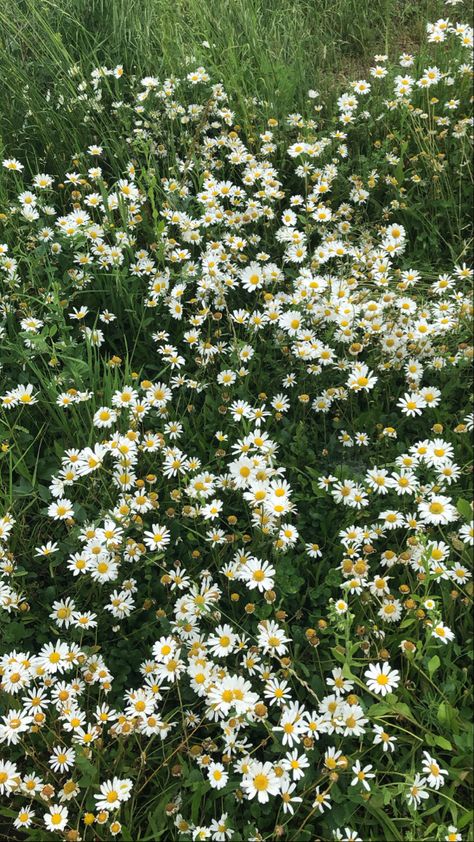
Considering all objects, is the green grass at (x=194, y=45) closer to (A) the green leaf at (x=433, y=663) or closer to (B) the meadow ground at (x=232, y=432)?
(B) the meadow ground at (x=232, y=432)

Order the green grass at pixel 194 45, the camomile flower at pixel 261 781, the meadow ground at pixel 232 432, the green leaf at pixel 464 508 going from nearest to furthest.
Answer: the camomile flower at pixel 261 781 → the meadow ground at pixel 232 432 → the green leaf at pixel 464 508 → the green grass at pixel 194 45

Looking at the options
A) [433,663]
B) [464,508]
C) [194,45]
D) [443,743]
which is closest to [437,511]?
[464,508]

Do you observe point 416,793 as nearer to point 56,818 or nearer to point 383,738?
point 383,738

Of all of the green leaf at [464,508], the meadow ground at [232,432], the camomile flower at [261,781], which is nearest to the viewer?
the camomile flower at [261,781]

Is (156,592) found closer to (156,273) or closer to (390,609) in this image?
(390,609)

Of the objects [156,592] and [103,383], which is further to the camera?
[103,383]

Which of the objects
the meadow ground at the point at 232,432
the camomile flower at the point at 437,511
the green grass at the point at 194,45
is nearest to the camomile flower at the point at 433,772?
the meadow ground at the point at 232,432

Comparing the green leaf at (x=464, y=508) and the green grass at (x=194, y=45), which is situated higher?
the green grass at (x=194, y=45)

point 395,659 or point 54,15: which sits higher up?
point 54,15

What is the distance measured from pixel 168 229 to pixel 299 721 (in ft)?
6.92

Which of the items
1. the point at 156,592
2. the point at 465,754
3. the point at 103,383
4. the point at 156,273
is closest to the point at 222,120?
the point at 156,273

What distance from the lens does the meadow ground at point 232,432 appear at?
1821mm

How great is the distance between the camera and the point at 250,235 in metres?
3.02

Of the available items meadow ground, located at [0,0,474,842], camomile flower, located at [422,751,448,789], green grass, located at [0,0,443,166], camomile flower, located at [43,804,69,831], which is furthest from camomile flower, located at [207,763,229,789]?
green grass, located at [0,0,443,166]
